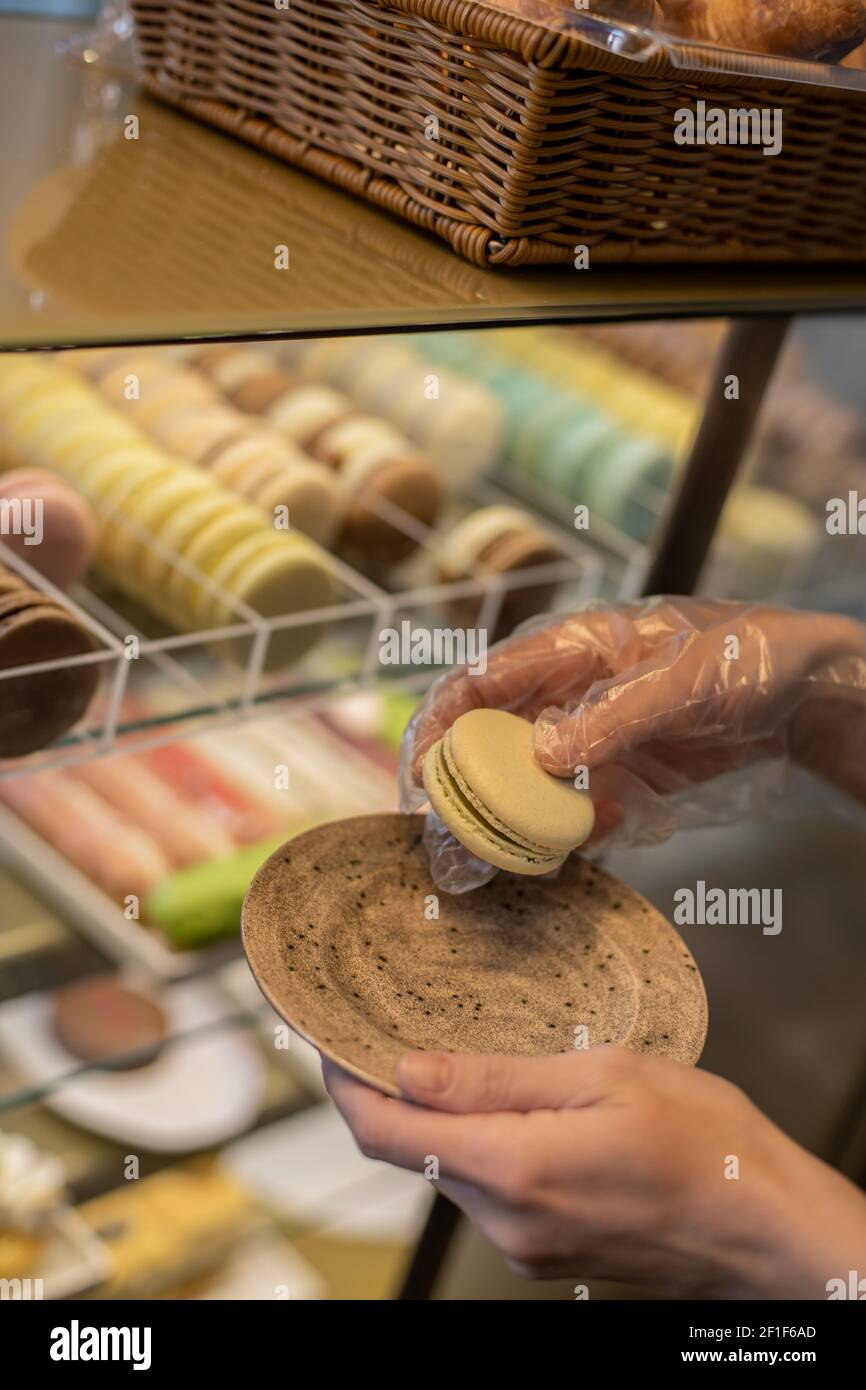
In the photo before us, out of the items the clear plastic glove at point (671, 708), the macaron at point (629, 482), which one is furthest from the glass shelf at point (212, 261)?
the macaron at point (629, 482)

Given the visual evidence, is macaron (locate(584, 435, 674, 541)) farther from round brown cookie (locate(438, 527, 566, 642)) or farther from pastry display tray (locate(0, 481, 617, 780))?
round brown cookie (locate(438, 527, 566, 642))

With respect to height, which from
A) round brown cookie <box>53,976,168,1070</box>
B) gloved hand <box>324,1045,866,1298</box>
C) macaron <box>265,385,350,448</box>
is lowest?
round brown cookie <box>53,976,168,1070</box>

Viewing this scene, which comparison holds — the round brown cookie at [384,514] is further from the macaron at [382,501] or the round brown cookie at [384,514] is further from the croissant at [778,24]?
the croissant at [778,24]

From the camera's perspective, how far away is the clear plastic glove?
0.88 meters

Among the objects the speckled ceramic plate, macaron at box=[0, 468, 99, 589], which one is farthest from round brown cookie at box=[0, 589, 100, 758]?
the speckled ceramic plate

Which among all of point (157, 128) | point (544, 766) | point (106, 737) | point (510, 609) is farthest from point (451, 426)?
point (544, 766)

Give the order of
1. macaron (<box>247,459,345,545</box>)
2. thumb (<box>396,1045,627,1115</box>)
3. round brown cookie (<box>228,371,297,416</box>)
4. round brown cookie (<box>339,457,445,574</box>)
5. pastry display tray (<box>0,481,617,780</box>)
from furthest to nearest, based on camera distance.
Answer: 1. round brown cookie (<box>228,371,297,416</box>)
2. round brown cookie (<box>339,457,445,574</box>)
3. macaron (<box>247,459,345,545</box>)
4. pastry display tray (<box>0,481,617,780</box>)
5. thumb (<box>396,1045,627,1115</box>)

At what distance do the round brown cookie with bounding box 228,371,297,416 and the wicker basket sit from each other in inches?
18.4

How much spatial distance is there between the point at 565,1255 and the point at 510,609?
2.76 feet

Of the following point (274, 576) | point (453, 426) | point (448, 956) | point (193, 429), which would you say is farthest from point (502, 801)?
point (453, 426)

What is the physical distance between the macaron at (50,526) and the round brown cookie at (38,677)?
0.11 meters

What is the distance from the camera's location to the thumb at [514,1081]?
68 cm

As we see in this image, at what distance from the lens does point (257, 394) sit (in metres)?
1.53
